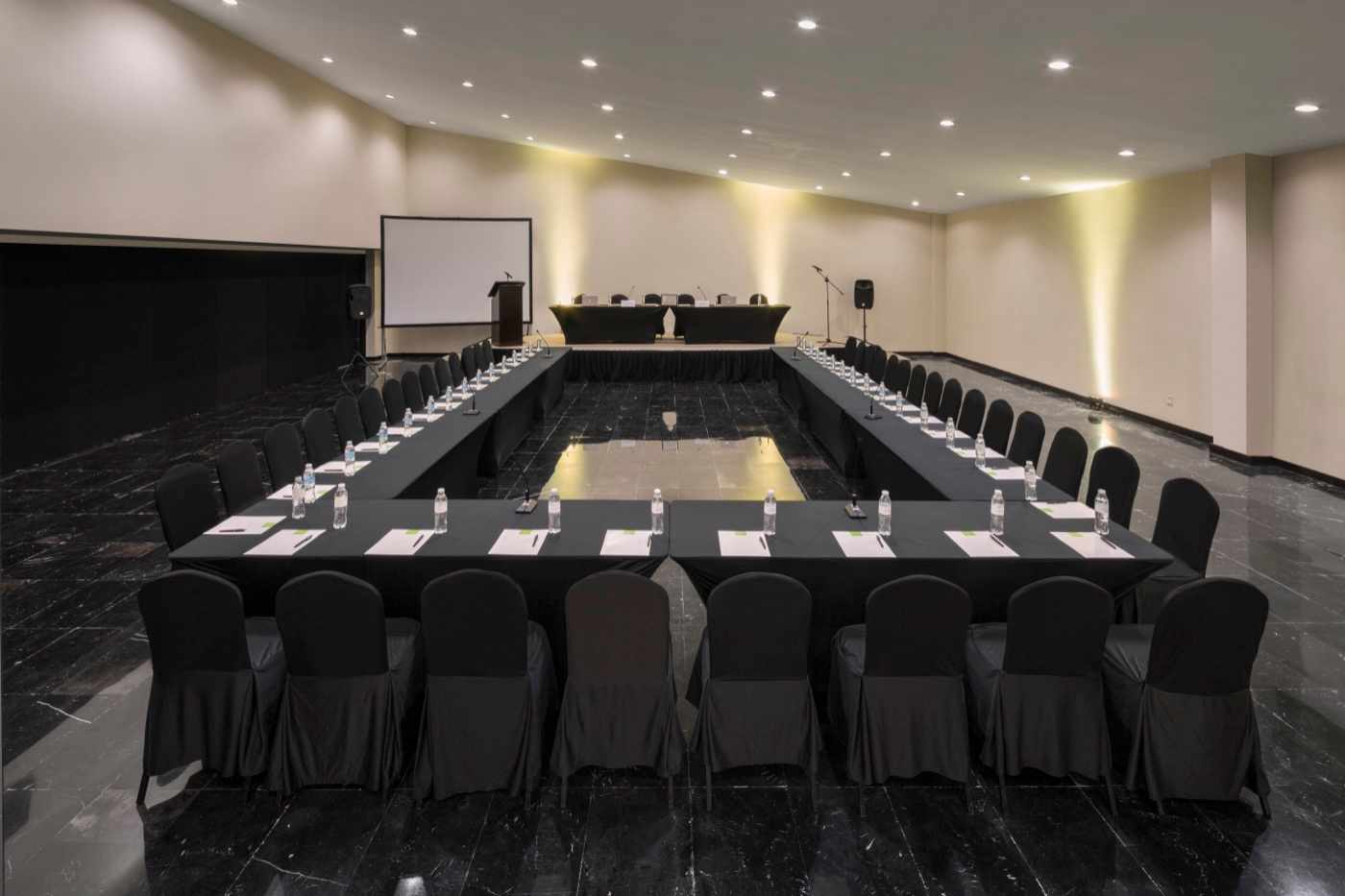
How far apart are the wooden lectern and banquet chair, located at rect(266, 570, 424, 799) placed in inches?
490

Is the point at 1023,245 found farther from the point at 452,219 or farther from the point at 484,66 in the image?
the point at 452,219

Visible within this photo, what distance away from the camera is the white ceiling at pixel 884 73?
545 centimetres

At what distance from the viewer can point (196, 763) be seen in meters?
3.77

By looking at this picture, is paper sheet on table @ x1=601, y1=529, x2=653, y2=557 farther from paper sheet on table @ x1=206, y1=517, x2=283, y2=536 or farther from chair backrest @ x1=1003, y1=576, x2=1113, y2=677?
paper sheet on table @ x1=206, y1=517, x2=283, y2=536

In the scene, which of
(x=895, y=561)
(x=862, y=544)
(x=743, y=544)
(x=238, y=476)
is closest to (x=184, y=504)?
(x=238, y=476)

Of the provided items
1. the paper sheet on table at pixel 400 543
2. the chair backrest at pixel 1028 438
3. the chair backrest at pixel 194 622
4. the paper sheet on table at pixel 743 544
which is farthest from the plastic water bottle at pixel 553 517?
the chair backrest at pixel 1028 438

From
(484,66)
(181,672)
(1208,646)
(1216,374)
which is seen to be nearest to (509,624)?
(181,672)

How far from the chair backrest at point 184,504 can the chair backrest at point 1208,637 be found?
14.3 feet

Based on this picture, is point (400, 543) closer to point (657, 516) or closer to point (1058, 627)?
point (657, 516)

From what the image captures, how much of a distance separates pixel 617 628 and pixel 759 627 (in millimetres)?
524

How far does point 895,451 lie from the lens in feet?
20.8

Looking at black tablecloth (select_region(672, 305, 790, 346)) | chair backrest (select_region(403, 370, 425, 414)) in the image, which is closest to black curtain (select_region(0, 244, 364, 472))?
chair backrest (select_region(403, 370, 425, 414))

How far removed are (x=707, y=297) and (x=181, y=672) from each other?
16.9 meters

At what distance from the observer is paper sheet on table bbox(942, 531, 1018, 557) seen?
157 inches
